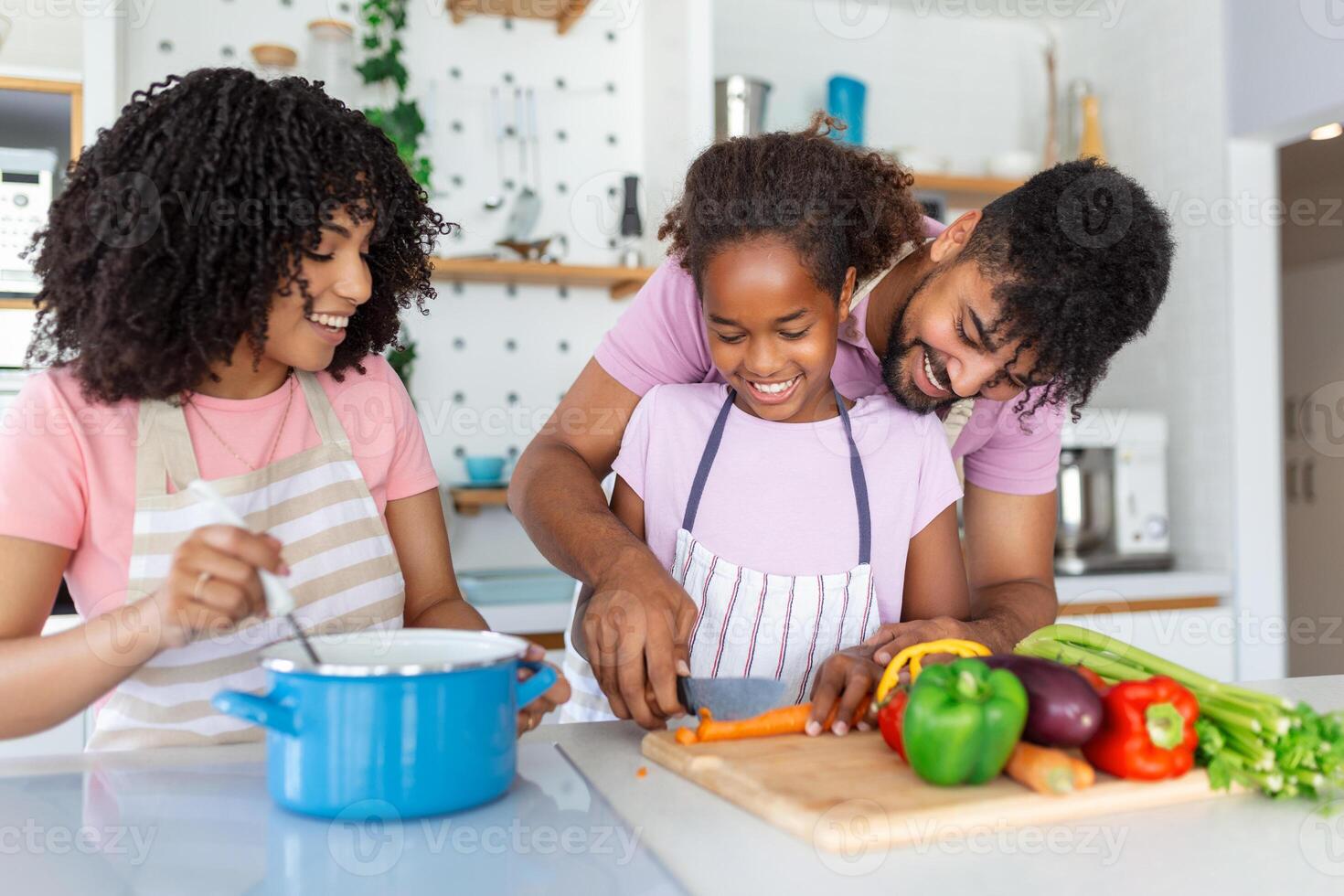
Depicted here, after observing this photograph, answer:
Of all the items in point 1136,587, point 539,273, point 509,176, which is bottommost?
point 1136,587

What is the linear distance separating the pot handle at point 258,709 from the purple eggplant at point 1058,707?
0.55 m

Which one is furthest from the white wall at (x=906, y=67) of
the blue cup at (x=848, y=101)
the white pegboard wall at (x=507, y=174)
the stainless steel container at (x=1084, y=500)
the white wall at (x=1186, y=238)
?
the stainless steel container at (x=1084, y=500)

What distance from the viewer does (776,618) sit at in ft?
4.09

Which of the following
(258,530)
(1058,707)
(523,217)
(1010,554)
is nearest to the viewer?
(1058,707)

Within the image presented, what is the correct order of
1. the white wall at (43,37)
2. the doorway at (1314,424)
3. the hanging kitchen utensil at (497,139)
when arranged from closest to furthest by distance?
the white wall at (43,37) < the hanging kitchen utensil at (497,139) < the doorway at (1314,424)

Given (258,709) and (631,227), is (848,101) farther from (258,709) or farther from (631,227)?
(258,709)

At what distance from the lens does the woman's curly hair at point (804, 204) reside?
117 cm

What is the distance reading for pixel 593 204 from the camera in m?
2.87

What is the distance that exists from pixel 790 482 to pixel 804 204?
0.32 metres

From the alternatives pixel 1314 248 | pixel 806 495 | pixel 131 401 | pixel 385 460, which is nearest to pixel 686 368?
pixel 806 495

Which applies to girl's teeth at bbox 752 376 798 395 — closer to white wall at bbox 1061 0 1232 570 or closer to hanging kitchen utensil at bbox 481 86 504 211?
hanging kitchen utensil at bbox 481 86 504 211

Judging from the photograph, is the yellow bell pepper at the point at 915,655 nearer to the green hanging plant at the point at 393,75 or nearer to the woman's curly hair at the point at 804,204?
the woman's curly hair at the point at 804,204

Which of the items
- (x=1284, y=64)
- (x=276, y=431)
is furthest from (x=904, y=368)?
(x=1284, y=64)

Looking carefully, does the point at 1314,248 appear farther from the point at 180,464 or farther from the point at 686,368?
the point at 180,464
